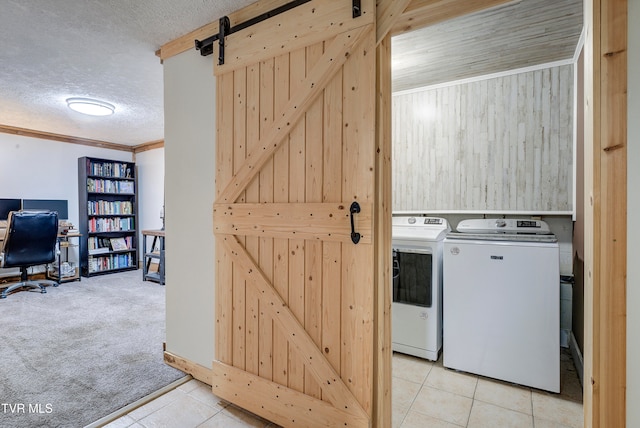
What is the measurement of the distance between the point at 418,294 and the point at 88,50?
323 cm

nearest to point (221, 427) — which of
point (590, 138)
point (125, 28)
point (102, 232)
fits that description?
point (590, 138)

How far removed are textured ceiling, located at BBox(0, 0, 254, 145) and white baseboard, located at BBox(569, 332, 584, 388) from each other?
326 centimetres

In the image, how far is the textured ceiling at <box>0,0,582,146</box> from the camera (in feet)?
6.36

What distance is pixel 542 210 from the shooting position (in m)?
2.67

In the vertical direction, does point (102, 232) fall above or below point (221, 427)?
above

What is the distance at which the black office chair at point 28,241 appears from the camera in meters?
4.14

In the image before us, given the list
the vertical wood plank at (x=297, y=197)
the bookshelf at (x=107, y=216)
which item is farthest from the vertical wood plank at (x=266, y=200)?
the bookshelf at (x=107, y=216)

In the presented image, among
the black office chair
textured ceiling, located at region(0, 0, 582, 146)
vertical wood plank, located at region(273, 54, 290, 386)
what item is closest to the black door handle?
vertical wood plank, located at region(273, 54, 290, 386)

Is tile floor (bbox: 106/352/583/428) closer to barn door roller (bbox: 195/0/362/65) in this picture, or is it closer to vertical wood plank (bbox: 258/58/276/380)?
vertical wood plank (bbox: 258/58/276/380)

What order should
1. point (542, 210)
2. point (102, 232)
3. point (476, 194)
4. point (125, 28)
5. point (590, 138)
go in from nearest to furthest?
1. point (590, 138)
2. point (125, 28)
3. point (542, 210)
4. point (476, 194)
5. point (102, 232)

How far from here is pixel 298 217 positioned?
1.68 metres

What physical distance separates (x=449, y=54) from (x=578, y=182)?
1.41 meters

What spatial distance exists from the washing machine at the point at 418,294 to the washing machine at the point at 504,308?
0.13m

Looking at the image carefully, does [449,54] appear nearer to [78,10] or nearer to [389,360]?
[389,360]
